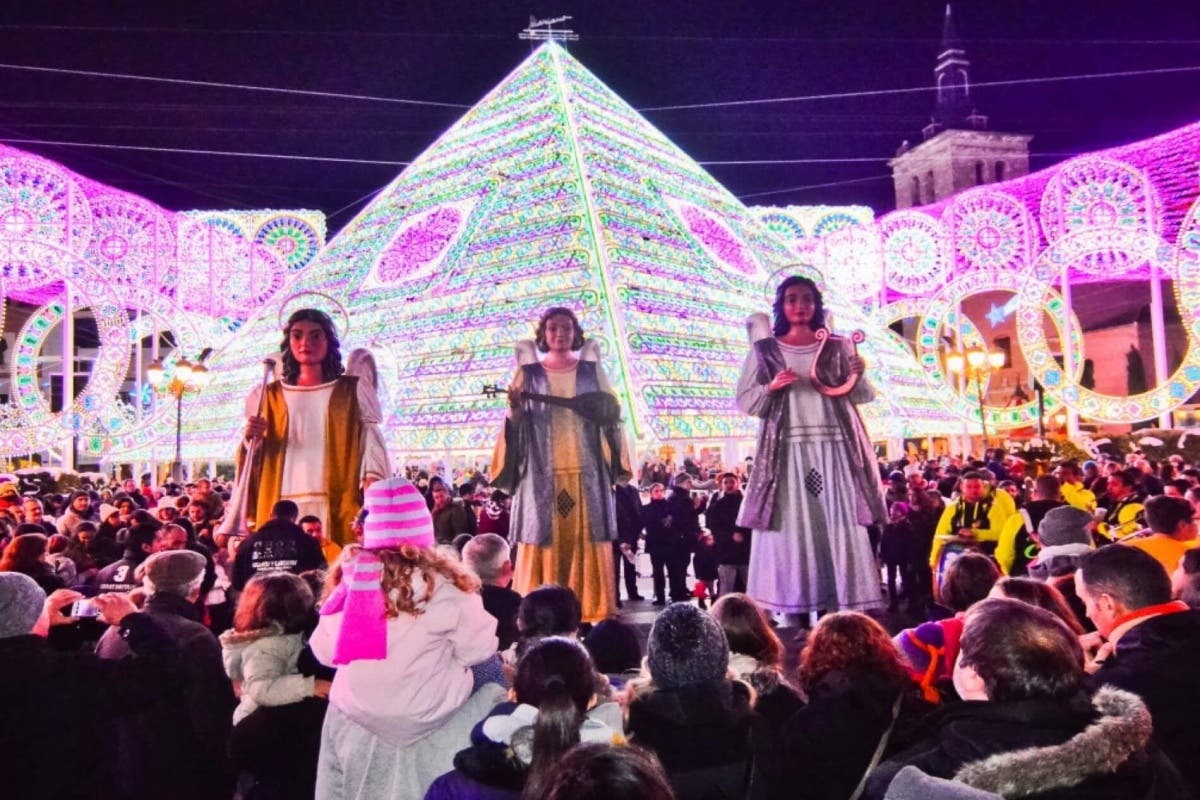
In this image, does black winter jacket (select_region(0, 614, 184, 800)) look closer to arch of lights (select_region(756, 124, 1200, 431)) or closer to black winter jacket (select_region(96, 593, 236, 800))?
black winter jacket (select_region(96, 593, 236, 800))

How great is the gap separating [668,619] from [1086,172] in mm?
24642

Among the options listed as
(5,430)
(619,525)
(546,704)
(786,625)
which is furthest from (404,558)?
(5,430)

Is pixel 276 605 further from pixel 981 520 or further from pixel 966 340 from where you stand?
pixel 966 340

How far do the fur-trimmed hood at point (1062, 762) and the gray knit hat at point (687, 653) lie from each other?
0.82 meters

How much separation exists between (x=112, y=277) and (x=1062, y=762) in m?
27.7

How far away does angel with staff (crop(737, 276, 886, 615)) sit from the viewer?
5980 mm

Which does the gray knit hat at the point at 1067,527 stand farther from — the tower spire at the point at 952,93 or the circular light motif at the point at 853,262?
the tower spire at the point at 952,93

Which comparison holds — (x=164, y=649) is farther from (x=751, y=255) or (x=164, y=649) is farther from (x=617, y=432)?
(x=751, y=255)

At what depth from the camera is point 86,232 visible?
79.4 ft

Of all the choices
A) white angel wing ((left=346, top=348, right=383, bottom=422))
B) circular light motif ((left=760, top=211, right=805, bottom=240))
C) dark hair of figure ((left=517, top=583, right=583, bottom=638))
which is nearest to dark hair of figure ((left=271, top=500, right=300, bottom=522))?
white angel wing ((left=346, top=348, right=383, bottom=422))

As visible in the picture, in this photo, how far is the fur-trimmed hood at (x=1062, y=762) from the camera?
1.94 metres

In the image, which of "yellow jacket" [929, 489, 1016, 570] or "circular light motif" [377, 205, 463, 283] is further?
"circular light motif" [377, 205, 463, 283]

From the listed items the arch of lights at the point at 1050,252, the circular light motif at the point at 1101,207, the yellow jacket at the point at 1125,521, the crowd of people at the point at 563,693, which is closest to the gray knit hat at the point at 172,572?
the crowd of people at the point at 563,693

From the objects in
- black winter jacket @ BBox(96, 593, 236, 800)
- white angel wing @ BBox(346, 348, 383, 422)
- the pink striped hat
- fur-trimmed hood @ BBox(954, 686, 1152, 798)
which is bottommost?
A: black winter jacket @ BBox(96, 593, 236, 800)
